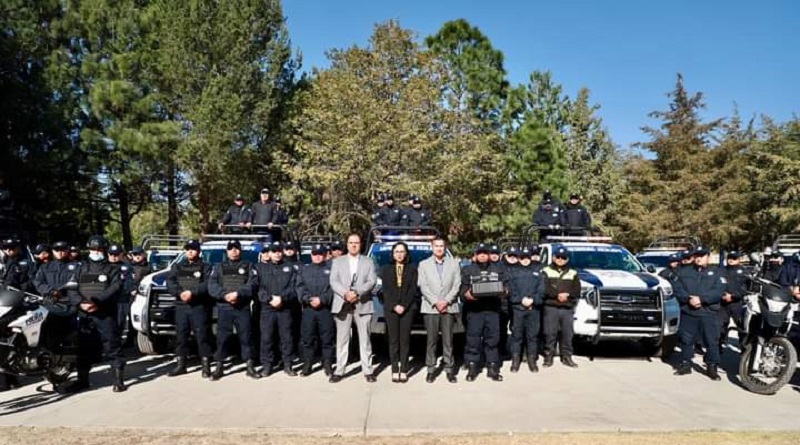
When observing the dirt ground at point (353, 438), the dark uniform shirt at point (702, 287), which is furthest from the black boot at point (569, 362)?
the dirt ground at point (353, 438)

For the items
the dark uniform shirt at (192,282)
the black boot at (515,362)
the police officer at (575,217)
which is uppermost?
the police officer at (575,217)

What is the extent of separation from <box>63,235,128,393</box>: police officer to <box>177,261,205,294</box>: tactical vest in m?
0.78

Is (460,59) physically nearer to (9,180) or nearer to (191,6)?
(191,6)

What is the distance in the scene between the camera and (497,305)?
8172 millimetres

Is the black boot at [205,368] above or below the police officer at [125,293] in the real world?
below

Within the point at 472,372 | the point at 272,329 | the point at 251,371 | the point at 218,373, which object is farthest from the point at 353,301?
the point at 218,373

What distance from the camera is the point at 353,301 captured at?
26.1ft

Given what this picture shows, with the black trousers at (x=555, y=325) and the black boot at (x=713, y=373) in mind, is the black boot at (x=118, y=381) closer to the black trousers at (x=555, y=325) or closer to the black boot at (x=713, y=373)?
the black trousers at (x=555, y=325)

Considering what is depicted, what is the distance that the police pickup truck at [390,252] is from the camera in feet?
28.4

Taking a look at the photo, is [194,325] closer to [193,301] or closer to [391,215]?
[193,301]

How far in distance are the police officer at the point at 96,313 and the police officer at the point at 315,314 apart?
7.18ft

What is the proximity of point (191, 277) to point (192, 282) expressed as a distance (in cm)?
7

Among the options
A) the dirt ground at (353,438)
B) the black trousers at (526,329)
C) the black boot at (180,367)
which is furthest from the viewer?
the black trousers at (526,329)

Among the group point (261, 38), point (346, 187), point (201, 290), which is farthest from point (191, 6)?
point (201, 290)
